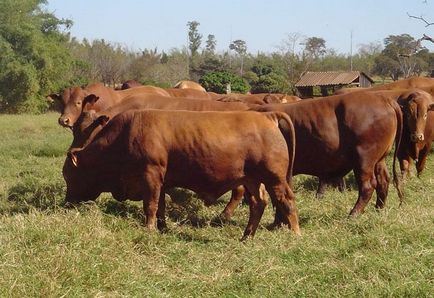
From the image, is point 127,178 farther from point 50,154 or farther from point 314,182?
point 50,154

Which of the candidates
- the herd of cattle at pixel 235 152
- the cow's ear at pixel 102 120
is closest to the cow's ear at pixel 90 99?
the herd of cattle at pixel 235 152

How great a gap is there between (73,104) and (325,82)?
95.2 feet

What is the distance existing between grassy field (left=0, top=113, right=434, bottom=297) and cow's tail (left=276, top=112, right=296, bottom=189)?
0.65 meters

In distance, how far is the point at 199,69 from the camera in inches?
2251

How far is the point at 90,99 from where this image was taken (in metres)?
10.4

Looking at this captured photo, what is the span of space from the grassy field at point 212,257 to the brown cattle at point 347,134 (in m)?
0.60

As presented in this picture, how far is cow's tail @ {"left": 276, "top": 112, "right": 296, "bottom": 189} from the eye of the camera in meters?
7.00

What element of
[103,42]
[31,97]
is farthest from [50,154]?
[103,42]

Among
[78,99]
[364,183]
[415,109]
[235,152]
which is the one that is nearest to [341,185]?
[415,109]

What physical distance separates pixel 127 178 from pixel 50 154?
8.15 metres

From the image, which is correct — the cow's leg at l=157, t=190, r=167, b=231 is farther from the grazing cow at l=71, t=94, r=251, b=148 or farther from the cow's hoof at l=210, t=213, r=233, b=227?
the grazing cow at l=71, t=94, r=251, b=148

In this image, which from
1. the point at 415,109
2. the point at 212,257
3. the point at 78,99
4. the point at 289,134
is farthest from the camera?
the point at 78,99

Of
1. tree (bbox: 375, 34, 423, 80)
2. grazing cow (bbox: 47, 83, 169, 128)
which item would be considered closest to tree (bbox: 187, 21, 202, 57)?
tree (bbox: 375, 34, 423, 80)

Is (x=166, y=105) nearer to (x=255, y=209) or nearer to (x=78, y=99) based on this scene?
(x=78, y=99)
